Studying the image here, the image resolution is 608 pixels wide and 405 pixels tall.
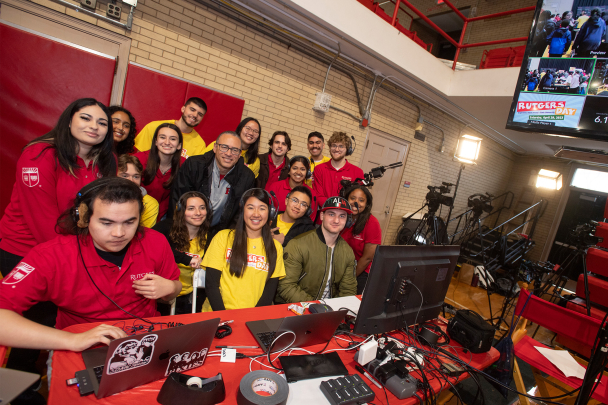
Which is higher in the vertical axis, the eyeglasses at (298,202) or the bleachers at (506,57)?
the bleachers at (506,57)

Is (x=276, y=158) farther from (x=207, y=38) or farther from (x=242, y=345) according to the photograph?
(x=242, y=345)

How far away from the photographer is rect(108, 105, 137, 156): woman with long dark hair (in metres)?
2.48

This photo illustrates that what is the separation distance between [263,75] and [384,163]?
304 cm

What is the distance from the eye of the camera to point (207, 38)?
11.4ft

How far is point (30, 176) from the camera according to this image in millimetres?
1541

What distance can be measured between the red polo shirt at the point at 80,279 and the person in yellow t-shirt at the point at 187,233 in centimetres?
64

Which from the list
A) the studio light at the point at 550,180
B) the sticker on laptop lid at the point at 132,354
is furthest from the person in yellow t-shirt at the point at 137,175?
the studio light at the point at 550,180

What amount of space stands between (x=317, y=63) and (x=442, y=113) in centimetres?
368

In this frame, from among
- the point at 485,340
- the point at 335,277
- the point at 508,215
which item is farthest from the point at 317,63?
the point at 508,215

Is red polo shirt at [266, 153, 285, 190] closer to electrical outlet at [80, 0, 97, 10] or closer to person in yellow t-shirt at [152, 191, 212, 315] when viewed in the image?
person in yellow t-shirt at [152, 191, 212, 315]

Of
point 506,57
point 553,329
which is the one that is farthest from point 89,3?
point 506,57

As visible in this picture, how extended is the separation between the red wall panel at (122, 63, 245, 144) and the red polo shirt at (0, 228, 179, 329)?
2.28m

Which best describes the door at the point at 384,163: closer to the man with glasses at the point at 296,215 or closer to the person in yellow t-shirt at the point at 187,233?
the man with glasses at the point at 296,215

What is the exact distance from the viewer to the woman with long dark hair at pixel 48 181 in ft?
5.06
